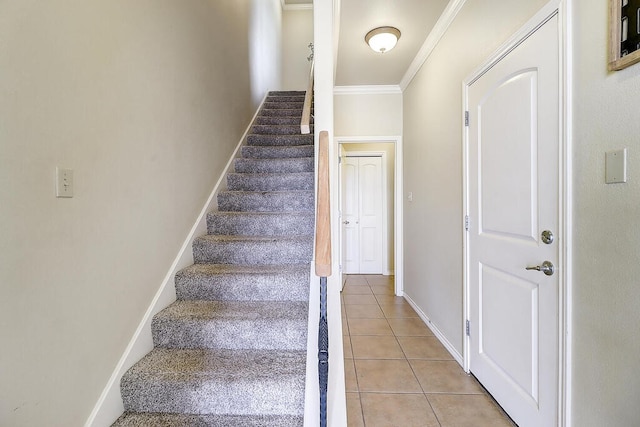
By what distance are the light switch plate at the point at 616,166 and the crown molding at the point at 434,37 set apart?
60.6 inches

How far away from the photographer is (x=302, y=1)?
5.46m

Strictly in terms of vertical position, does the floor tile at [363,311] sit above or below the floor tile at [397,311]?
above

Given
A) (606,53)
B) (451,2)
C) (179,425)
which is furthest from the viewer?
(451,2)

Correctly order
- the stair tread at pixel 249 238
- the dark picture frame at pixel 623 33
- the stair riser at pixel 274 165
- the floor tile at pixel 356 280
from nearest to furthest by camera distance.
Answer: the dark picture frame at pixel 623 33 < the stair tread at pixel 249 238 < the stair riser at pixel 274 165 < the floor tile at pixel 356 280

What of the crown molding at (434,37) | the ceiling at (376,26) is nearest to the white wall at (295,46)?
the ceiling at (376,26)

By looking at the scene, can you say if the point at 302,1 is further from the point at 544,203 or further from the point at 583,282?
the point at 583,282

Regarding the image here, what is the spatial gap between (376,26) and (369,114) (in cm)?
125

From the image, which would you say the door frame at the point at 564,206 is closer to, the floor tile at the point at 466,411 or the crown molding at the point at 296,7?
the floor tile at the point at 466,411

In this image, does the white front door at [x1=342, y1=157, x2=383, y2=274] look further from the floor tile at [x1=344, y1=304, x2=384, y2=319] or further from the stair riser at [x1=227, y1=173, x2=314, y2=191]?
the stair riser at [x1=227, y1=173, x2=314, y2=191]

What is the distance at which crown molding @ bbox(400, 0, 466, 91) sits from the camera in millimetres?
2033

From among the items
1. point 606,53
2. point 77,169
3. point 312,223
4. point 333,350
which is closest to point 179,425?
point 333,350

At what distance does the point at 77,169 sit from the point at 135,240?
0.45 meters

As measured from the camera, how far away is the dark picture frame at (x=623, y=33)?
0.88 meters

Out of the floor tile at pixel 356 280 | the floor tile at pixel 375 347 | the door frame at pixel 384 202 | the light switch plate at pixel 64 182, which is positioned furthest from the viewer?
the door frame at pixel 384 202
